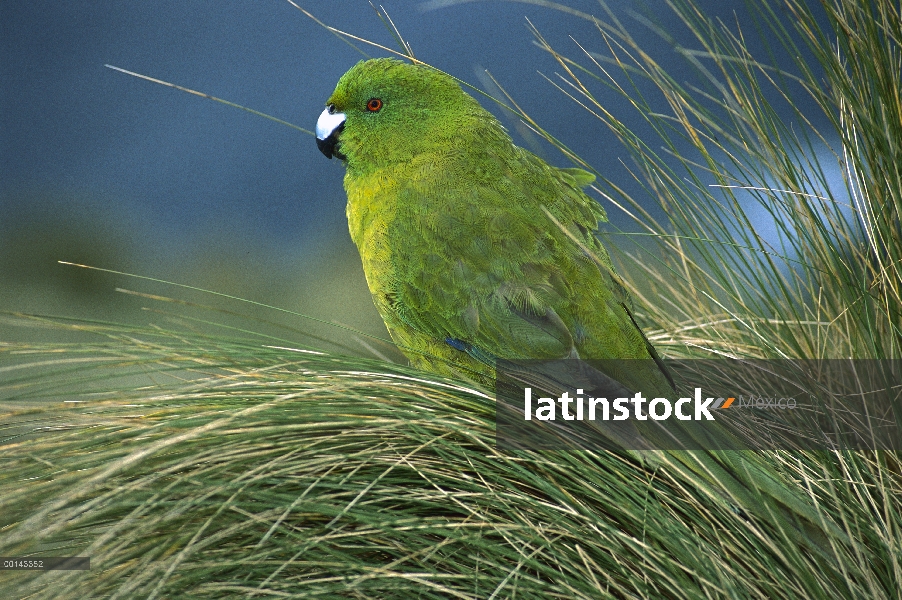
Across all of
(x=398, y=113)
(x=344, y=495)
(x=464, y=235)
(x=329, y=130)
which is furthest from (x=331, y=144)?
(x=344, y=495)

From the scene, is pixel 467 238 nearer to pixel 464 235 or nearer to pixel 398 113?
pixel 464 235

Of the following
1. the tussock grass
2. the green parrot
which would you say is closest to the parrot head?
the green parrot

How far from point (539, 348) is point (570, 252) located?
21cm

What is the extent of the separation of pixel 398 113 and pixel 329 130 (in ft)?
0.58

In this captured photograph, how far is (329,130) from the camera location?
1779 mm

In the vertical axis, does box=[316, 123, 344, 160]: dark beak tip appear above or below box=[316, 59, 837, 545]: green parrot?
above

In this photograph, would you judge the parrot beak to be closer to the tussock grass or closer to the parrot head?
the parrot head

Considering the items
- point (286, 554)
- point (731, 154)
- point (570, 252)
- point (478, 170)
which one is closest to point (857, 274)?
point (731, 154)

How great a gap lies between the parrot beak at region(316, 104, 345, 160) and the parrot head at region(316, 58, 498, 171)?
Answer: 2 centimetres

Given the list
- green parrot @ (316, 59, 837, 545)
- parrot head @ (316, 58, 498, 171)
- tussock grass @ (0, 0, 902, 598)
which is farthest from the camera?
parrot head @ (316, 58, 498, 171)

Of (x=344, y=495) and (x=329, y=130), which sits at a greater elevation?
(x=329, y=130)

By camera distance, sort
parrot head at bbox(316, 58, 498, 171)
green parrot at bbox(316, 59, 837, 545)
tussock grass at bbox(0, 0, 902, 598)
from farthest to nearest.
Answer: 1. parrot head at bbox(316, 58, 498, 171)
2. green parrot at bbox(316, 59, 837, 545)
3. tussock grass at bbox(0, 0, 902, 598)

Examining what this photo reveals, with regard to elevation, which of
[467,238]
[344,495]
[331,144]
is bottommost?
[344,495]

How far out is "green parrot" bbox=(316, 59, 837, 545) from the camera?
147 cm
